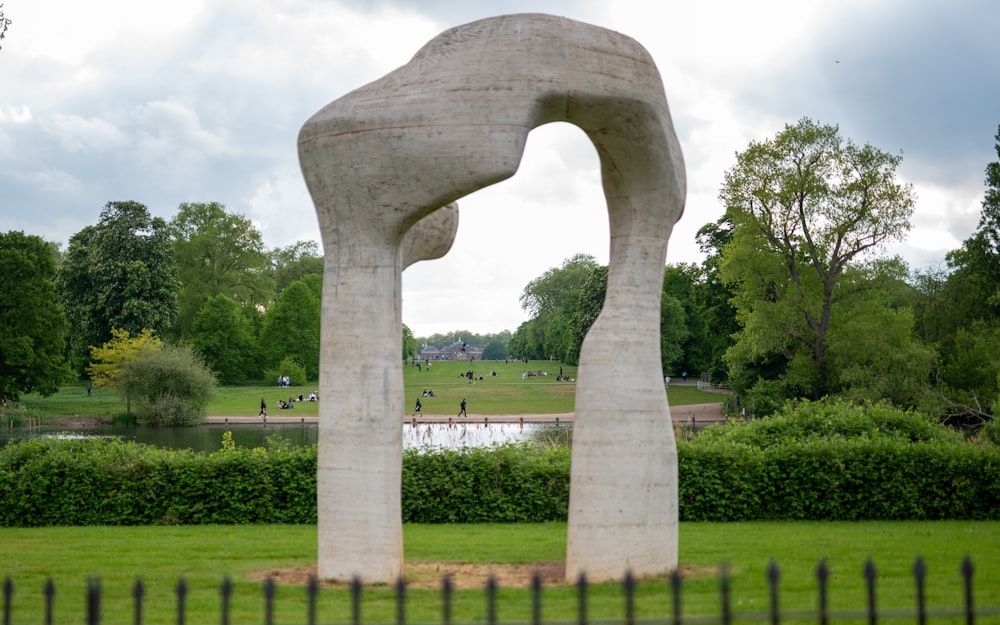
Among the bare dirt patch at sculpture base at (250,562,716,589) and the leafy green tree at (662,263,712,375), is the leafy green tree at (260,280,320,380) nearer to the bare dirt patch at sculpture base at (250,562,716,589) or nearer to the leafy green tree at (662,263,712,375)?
the leafy green tree at (662,263,712,375)

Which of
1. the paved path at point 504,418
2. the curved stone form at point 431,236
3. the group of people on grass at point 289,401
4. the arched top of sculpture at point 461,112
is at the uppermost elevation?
the arched top of sculpture at point 461,112

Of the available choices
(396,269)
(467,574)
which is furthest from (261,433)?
(396,269)

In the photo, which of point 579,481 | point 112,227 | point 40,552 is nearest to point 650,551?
point 579,481

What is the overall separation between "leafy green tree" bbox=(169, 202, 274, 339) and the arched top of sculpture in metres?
64.5

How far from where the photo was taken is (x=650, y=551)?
31.7 feet

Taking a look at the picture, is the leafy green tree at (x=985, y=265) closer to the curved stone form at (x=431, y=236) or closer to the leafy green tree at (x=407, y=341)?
the curved stone form at (x=431, y=236)

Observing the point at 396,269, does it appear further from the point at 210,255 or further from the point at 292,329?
the point at 210,255

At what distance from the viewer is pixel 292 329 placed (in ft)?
237

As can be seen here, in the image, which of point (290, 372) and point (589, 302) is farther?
point (290, 372)

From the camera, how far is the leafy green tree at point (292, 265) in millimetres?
85562

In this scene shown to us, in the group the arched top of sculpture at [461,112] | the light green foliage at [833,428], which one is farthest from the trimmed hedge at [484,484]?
the arched top of sculpture at [461,112]

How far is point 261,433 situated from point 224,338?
29.7 m

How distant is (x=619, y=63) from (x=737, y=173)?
30067 mm

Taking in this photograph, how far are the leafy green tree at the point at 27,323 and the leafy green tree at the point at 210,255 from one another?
25.1 m
